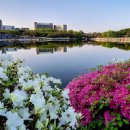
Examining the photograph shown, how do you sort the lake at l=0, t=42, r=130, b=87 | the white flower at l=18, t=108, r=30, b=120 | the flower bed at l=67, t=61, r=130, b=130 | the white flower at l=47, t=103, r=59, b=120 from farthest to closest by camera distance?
the lake at l=0, t=42, r=130, b=87
the flower bed at l=67, t=61, r=130, b=130
the white flower at l=47, t=103, r=59, b=120
the white flower at l=18, t=108, r=30, b=120

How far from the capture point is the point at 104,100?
19.9 feet

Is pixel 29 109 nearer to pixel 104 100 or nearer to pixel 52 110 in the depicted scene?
pixel 52 110

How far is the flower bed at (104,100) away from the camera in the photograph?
18.9 ft

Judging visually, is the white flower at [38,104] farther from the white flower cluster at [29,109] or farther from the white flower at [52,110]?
the white flower at [52,110]

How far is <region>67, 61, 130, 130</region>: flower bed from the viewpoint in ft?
18.9

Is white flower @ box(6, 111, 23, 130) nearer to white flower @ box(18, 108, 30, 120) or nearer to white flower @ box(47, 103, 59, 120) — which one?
white flower @ box(18, 108, 30, 120)

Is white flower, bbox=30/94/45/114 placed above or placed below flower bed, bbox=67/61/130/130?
above

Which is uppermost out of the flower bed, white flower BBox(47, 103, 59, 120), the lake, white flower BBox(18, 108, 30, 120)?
white flower BBox(18, 108, 30, 120)

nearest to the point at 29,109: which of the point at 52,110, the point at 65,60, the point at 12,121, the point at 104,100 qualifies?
the point at 52,110

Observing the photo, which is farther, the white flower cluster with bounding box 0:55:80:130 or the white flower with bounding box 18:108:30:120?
the white flower with bounding box 18:108:30:120

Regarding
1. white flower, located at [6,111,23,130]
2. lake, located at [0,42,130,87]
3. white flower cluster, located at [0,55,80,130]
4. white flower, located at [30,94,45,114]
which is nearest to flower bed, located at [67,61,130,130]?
lake, located at [0,42,130,87]

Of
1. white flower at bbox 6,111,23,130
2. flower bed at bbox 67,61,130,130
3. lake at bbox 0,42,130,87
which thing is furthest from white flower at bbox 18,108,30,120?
lake at bbox 0,42,130,87

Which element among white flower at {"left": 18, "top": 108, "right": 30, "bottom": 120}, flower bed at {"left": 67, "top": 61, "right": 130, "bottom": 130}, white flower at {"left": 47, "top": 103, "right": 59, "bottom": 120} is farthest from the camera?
flower bed at {"left": 67, "top": 61, "right": 130, "bottom": 130}

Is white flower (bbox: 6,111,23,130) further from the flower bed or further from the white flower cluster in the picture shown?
the flower bed
